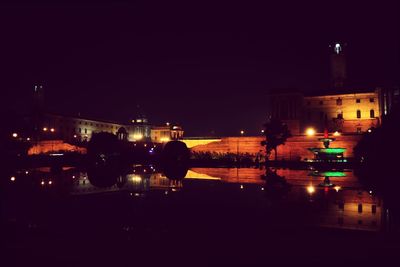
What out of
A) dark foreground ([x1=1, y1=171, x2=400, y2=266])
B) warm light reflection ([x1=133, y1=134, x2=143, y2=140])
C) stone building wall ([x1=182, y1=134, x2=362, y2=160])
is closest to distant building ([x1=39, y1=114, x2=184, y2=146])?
warm light reflection ([x1=133, y1=134, x2=143, y2=140])

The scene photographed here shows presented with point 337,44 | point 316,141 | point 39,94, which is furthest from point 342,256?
point 39,94

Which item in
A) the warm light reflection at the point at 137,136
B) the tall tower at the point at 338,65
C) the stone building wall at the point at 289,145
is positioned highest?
the tall tower at the point at 338,65

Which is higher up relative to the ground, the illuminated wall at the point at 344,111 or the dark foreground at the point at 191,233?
the illuminated wall at the point at 344,111

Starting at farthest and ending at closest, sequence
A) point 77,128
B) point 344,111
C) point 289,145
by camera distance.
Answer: point 77,128
point 344,111
point 289,145

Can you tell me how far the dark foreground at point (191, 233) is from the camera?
490cm

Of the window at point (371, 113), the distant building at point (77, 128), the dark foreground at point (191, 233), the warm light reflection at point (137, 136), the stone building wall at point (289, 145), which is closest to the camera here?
the dark foreground at point (191, 233)

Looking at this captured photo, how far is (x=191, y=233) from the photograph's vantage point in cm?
632

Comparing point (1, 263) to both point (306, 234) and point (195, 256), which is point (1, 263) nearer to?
point (195, 256)

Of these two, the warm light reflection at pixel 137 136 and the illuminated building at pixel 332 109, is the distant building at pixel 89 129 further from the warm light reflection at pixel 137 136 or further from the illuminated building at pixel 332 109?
the illuminated building at pixel 332 109

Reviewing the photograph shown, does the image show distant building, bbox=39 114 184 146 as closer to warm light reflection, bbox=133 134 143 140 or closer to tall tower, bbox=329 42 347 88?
warm light reflection, bbox=133 134 143 140

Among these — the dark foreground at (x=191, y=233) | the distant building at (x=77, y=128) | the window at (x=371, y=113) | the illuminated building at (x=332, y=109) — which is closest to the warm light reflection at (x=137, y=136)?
the distant building at (x=77, y=128)

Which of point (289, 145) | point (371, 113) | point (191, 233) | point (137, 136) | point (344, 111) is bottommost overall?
point (191, 233)

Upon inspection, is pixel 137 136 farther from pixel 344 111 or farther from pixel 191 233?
pixel 191 233

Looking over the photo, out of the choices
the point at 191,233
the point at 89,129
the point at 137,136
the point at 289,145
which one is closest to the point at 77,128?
the point at 89,129
